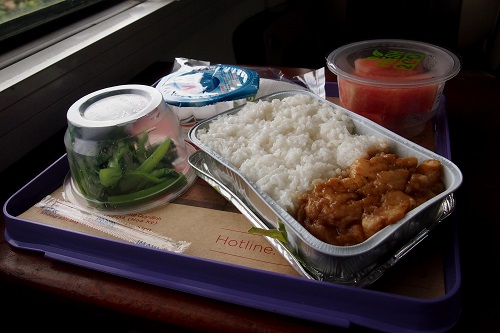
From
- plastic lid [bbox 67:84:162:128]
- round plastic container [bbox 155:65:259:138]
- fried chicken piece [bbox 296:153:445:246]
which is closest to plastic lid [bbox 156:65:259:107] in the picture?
round plastic container [bbox 155:65:259:138]

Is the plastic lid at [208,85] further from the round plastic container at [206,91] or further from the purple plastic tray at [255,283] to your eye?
the purple plastic tray at [255,283]

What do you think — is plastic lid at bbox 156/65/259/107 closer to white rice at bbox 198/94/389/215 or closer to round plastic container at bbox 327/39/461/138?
white rice at bbox 198/94/389/215

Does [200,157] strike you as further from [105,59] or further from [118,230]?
[105,59]

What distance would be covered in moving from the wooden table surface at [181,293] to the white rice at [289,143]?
18 centimetres

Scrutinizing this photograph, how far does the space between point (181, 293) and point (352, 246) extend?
263mm

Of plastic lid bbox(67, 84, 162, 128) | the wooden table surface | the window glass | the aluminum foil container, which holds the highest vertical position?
the window glass

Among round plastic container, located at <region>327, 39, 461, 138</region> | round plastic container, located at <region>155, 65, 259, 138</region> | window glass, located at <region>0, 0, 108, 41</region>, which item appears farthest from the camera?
window glass, located at <region>0, 0, 108, 41</region>

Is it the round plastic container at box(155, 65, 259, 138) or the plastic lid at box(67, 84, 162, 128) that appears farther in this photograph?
the round plastic container at box(155, 65, 259, 138)

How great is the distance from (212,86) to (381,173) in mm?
510

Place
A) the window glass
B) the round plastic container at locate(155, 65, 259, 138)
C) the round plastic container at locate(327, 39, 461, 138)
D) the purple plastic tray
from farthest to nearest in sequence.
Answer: the window glass → the round plastic container at locate(155, 65, 259, 138) → the round plastic container at locate(327, 39, 461, 138) → the purple plastic tray

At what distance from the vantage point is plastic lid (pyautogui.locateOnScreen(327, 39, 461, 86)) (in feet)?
2.92

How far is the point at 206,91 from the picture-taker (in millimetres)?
1025

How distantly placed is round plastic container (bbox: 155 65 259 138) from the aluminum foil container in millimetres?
260

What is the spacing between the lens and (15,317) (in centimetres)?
83
